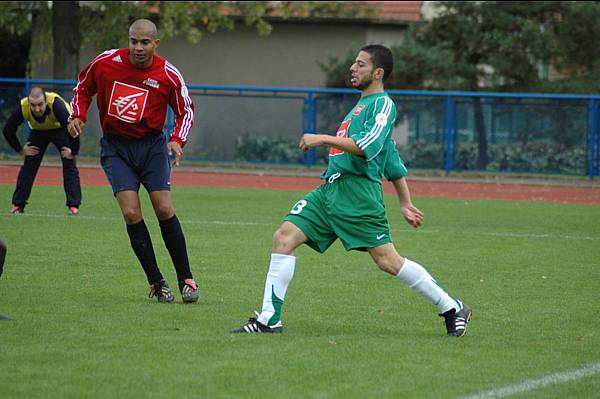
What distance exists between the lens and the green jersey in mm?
7031

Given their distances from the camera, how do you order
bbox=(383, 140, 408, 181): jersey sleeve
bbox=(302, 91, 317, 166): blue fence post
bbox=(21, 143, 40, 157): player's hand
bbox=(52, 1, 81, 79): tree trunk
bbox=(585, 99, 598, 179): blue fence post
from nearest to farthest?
bbox=(383, 140, 408, 181): jersey sleeve
bbox=(21, 143, 40, 157): player's hand
bbox=(585, 99, 598, 179): blue fence post
bbox=(302, 91, 317, 166): blue fence post
bbox=(52, 1, 81, 79): tree trunk

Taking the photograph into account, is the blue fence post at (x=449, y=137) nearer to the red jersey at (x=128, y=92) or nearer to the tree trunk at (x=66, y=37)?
the tree trunk at (x=66, y=37)

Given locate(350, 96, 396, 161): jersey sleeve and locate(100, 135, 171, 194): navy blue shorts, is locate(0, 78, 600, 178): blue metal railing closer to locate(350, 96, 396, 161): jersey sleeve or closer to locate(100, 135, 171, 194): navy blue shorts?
locate(100, 135, 171, 194): navy blue shorts

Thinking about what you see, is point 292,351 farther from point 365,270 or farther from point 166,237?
point 365,270

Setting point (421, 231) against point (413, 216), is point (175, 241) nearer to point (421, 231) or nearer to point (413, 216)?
point (413, 216)

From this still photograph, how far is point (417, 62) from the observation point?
29.6 m

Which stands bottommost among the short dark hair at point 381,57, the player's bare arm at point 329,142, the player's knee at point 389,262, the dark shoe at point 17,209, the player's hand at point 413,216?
the dark shoe at point 17,209

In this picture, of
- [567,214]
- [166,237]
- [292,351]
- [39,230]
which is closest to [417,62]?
[567,214]

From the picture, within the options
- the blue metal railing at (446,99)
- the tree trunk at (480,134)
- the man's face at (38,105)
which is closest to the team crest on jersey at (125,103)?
the man's face at (38,105)

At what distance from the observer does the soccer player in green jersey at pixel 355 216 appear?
7.20m

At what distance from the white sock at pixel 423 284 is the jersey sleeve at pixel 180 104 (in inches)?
88.3

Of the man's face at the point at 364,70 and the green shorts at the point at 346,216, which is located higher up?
the man's face at the point at 364,70

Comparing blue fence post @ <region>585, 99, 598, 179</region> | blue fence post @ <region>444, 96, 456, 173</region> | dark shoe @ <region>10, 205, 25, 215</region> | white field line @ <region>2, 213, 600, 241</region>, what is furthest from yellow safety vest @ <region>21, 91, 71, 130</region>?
blue fence post @ <region>585, 99, 598, 179</region>

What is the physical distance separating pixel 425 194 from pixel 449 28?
32.3ft
